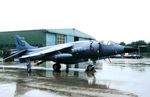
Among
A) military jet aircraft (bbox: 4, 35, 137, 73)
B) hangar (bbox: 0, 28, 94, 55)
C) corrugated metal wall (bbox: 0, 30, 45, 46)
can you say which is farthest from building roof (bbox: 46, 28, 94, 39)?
military jet aircraft (bbox: 4, 35, 137, 73)

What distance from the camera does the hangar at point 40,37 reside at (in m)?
51.2

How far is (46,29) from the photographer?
170 ft

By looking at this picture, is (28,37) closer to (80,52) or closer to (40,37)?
(40,37)

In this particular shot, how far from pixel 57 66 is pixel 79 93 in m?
11.5

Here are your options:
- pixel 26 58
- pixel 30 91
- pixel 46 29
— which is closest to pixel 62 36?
pixel 46 29

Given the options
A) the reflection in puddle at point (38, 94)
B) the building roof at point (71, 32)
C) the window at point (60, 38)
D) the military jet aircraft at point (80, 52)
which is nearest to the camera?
the reflection in puddle at point (38, 94)

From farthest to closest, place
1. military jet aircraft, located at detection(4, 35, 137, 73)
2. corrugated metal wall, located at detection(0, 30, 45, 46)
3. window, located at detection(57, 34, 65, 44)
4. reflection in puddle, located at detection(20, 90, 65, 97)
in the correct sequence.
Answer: window, located at detection(57, 34, 65, 44) < corrugated metal wall, located at detection(0, 30, 45, 46) < military jet aircraft, located at detection(4, 35, 137, 73) < reflection in puddle, located at detection(20, 90, 65, 97)

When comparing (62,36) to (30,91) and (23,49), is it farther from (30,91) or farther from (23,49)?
(30,91)

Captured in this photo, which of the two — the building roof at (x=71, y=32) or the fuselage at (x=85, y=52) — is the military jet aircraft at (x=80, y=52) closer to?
the fuselage at (x=85, y=52)

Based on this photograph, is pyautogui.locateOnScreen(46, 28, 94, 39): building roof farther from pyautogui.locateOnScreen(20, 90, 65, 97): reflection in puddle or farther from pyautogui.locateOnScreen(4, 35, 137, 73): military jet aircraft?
pyautogui.locateOnScreen(20, 90, 65, 97): reflection in puddle

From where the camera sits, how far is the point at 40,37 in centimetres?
5119

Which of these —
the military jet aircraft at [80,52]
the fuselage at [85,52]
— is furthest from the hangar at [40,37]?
the fuselage at [85,52]

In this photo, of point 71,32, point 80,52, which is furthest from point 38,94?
point 71,32

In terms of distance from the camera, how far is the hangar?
5125 centimetres
